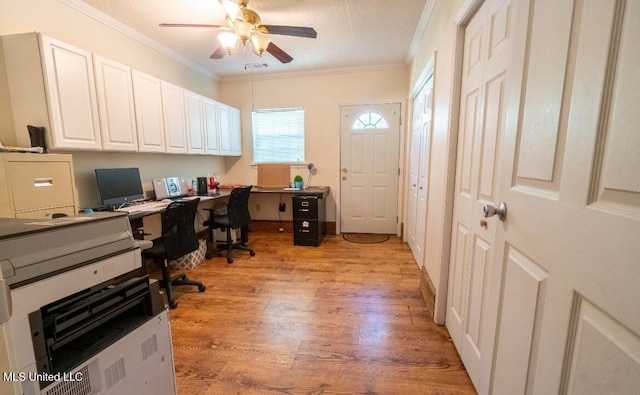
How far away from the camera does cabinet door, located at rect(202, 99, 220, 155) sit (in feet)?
12.1

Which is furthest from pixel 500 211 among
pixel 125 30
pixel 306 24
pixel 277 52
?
pixel 125 30

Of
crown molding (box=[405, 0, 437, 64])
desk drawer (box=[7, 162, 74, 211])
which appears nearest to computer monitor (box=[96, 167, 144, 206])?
desk drawer (box=[7, 162, 74, 211])

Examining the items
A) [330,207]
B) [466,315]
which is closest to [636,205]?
A: [466,315]

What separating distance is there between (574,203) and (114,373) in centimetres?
151

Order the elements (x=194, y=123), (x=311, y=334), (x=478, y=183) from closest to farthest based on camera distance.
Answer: (x=478, y=183)
(x=311, y=334)
(x=194, y=123)

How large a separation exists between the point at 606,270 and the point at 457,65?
4.98 ft

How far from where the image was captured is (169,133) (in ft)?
9.99

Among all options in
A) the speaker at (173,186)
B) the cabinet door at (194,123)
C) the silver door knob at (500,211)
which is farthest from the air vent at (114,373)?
the cabinet door at (194,123)

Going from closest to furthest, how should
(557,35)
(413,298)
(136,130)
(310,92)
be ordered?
1. (557,35)
2. (413,298)
3. (136,130)
4. (310,92)

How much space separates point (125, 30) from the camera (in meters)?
2.76

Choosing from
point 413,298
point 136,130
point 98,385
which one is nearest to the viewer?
point 98,385

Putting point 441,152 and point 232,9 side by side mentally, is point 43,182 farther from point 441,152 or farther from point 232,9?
point 441,152

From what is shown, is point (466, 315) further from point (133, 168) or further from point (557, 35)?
point (133, 168)

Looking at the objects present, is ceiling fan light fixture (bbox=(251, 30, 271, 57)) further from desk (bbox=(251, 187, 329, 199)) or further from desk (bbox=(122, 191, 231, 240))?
desk (bbox=(251, 187, 329, 199))
